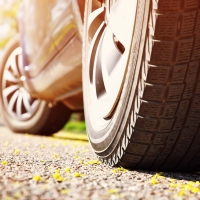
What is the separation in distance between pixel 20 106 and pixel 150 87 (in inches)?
123

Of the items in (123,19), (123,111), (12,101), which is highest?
(123,19)

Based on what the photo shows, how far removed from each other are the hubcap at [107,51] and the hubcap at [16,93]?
223cm

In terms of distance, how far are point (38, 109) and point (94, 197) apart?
3242mm

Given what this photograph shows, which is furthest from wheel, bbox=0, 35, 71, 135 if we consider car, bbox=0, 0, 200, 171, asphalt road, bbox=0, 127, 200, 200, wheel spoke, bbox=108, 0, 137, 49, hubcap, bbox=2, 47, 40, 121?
wheel spoke, bbox=108, 0, 137, 49

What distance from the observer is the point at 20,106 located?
4.52 m

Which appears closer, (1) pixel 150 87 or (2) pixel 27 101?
(1) pixel 150 87

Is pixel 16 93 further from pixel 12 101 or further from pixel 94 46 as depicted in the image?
pixel 94 46

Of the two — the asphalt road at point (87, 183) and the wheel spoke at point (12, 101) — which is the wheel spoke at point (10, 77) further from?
the asphalt road at point (87, 183)

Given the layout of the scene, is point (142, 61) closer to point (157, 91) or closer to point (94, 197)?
point (157, 91)

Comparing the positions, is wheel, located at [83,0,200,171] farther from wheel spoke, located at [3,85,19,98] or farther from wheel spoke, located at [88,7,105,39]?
wheel spoke, located at [3,85,19,98]

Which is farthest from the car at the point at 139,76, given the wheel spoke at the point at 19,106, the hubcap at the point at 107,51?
the wheel spoke at the point at 19,106

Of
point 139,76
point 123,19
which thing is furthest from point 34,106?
point 139,76

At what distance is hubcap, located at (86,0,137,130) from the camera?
1843 mm

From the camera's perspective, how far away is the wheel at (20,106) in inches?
174
